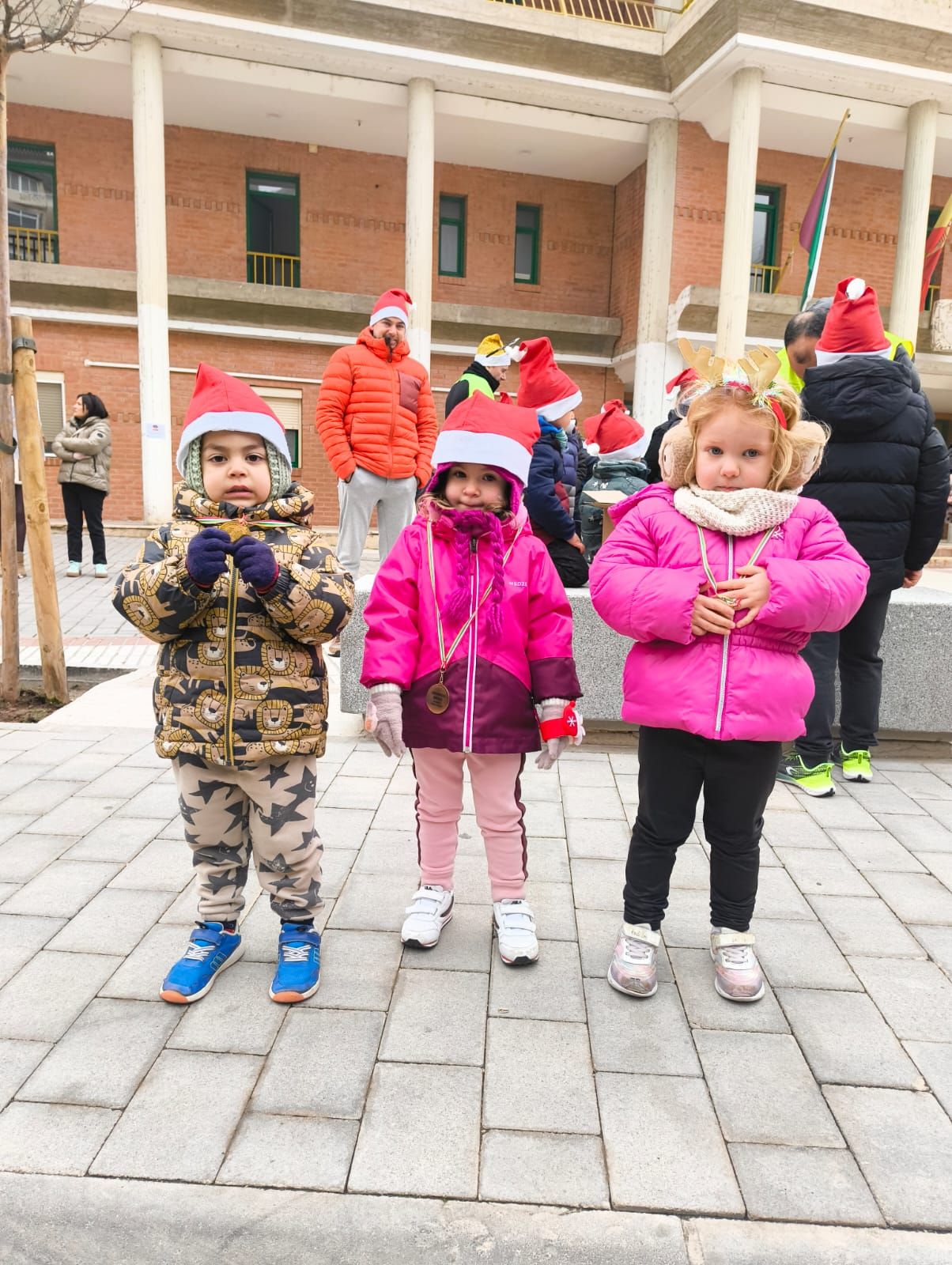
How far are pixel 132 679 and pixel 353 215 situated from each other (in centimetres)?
1392

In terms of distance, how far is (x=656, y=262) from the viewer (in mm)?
14984

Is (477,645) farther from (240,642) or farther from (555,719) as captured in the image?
(240,642)

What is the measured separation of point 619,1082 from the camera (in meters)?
1.97

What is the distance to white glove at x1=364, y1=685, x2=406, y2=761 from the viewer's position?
7.39 ft

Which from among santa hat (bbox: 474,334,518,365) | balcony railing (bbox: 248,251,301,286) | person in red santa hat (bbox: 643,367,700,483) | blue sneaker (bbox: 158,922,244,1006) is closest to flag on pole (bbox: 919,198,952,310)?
balcony railing (bbox: 248,251,301,286)

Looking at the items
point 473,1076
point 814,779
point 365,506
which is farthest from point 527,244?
point 473,1076

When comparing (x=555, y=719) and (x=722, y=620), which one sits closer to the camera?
(x=722, y=620)

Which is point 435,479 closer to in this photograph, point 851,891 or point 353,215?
point 851,891

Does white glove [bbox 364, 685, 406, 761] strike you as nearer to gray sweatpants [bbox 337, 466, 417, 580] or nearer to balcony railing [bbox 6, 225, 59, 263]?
gray sweatpants [bbox 337, 466, 417, 580]

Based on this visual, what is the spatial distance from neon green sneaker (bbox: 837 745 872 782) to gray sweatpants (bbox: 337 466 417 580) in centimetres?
290

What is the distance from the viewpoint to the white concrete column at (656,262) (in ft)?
48.2

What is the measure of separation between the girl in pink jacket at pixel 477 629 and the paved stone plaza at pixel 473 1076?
1.45 feet

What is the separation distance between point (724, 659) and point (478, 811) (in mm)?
852

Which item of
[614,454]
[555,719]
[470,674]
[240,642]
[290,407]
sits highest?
[290,407]
